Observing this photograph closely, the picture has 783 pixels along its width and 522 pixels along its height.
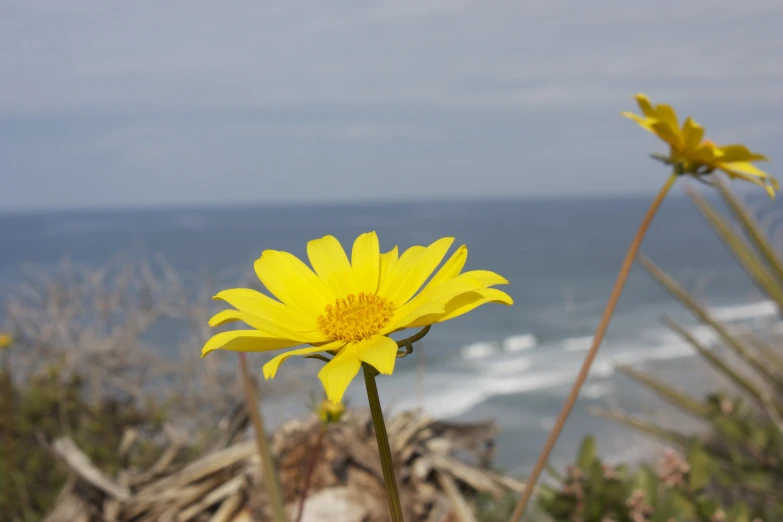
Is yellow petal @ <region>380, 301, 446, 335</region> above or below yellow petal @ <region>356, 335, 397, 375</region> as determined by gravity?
above

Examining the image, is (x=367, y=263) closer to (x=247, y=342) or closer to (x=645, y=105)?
(x=247, y=342)

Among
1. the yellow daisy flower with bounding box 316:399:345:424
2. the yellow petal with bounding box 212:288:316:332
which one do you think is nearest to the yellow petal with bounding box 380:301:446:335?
the yellow petal with bounding box 212:288:316:332

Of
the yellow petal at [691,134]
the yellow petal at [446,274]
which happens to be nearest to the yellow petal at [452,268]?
the yellow petal at [446,274]

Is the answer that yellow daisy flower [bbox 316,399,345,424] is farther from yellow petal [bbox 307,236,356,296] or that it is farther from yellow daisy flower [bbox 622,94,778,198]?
yellow daisy flower [bbox 622,94,778,198]

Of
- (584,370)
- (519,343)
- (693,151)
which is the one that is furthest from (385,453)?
(519,343)

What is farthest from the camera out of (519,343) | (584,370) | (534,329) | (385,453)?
(534,329)

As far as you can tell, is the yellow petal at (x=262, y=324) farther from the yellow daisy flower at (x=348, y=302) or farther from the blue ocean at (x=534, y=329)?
the blue ocean at (x=534, y=329)
